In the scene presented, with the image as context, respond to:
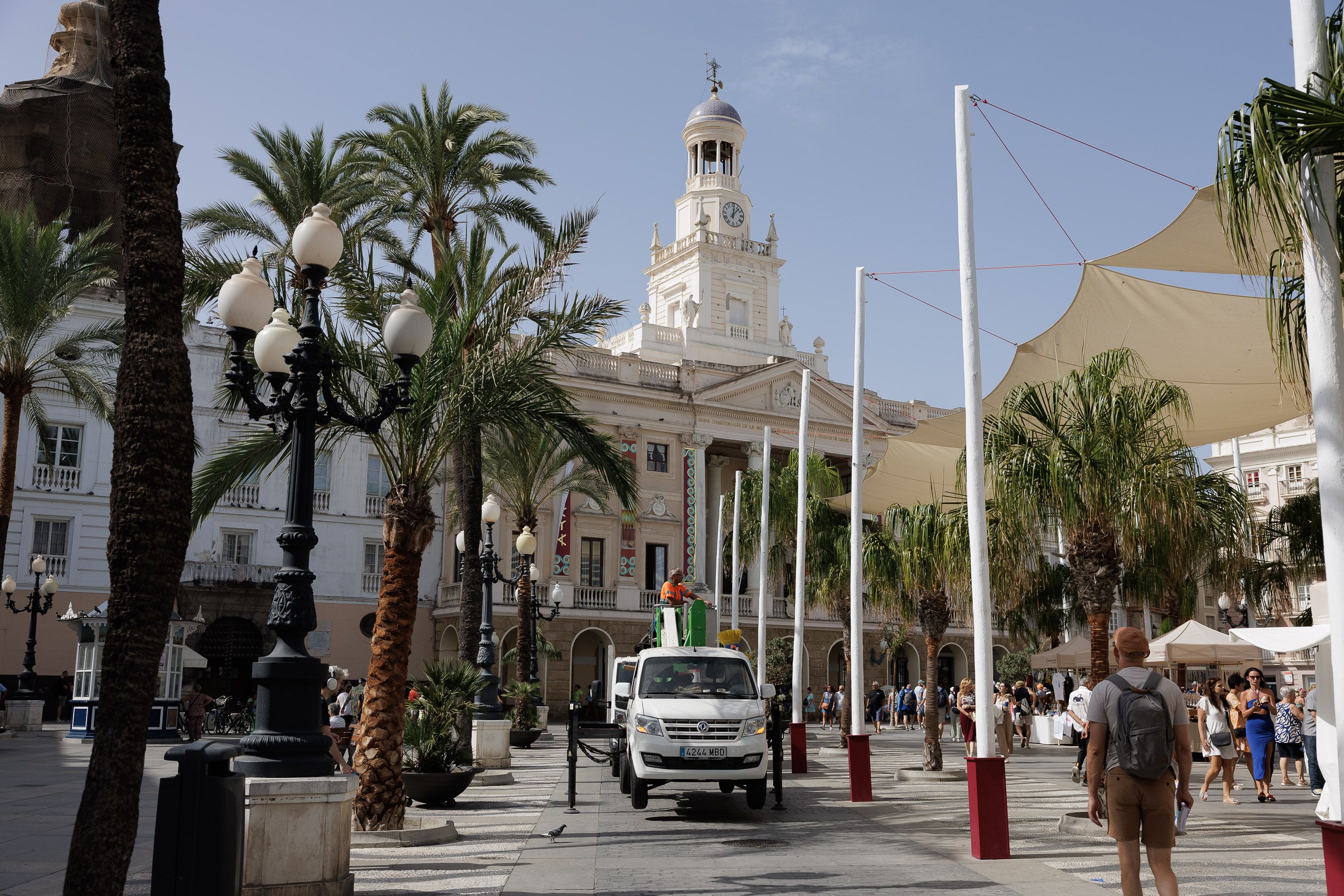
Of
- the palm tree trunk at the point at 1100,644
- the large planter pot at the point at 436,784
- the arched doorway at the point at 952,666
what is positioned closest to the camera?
the palm tree trunk at the point at 1100,644

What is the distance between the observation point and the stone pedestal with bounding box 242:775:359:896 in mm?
7691

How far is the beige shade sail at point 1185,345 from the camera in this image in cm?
1583

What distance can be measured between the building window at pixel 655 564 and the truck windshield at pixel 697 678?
3630 centimetres

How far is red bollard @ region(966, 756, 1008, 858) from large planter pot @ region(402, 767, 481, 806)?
21.6 ft

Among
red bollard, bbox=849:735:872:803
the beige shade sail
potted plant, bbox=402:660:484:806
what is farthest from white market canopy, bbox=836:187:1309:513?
potted plant, bbox=402:660:484:806

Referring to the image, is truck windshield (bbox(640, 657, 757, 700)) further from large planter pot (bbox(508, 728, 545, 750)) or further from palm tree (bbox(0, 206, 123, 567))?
large planter pot (bbox(508, 728, 545, 750))

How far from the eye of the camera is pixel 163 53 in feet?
22.4

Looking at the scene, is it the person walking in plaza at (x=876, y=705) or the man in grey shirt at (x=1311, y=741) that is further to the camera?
the person walking in plaza at (x=876, y=705)

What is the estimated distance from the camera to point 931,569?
20.1 m

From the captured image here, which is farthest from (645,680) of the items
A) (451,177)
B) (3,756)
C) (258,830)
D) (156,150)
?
(3,756)

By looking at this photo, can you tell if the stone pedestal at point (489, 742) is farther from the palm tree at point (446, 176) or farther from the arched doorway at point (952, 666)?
the arched doorway at point (952, 666)

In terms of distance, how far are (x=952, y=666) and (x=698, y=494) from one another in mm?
19427

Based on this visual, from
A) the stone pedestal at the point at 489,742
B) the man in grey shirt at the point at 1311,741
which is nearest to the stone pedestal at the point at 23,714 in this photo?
the stone pedestal at the point at 489,742

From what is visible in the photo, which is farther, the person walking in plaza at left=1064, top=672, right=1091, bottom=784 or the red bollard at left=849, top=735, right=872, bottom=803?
the person walking in plaza at left=1064, top=672, right=1091, bottom=784
